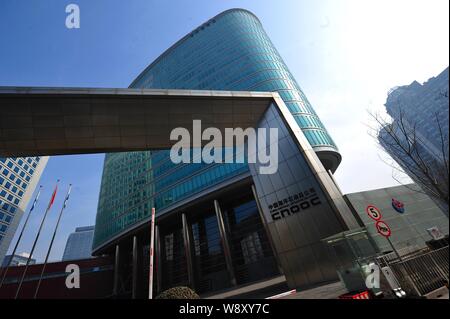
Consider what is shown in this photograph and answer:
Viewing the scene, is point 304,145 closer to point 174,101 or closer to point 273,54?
point 174,101

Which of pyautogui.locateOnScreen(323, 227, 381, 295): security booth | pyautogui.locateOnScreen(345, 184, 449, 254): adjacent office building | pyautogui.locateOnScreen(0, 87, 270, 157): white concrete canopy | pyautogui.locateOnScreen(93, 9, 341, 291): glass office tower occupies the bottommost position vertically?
pyautogui.locateOnScreen(323, 227, 381, 295): security booth

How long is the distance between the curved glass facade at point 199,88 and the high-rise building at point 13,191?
984 inches

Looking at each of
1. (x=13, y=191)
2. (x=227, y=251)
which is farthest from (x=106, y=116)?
(x=13, y=191)

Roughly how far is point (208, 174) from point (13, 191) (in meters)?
63.9

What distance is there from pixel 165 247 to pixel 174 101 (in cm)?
3960

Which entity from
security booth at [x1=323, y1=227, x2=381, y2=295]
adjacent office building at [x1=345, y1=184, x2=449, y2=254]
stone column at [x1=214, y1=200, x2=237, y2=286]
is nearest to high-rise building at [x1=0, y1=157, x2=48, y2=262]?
stone column at [x1=214, y1=200, x2=237, y2=286]

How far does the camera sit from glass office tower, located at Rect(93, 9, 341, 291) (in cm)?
3606

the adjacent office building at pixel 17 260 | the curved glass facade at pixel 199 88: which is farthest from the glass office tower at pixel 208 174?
the adjacent office building at pixel 17 260

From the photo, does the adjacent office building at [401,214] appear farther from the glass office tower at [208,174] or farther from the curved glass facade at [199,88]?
the curved glass facade at [199,88]

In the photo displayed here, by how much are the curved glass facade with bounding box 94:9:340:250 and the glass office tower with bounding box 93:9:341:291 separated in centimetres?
20

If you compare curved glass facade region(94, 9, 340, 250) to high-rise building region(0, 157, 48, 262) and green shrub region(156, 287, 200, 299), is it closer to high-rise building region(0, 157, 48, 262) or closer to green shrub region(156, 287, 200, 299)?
high-rise building region(0, 157, 48, 262)

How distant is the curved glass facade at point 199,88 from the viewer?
3844 centimetres
